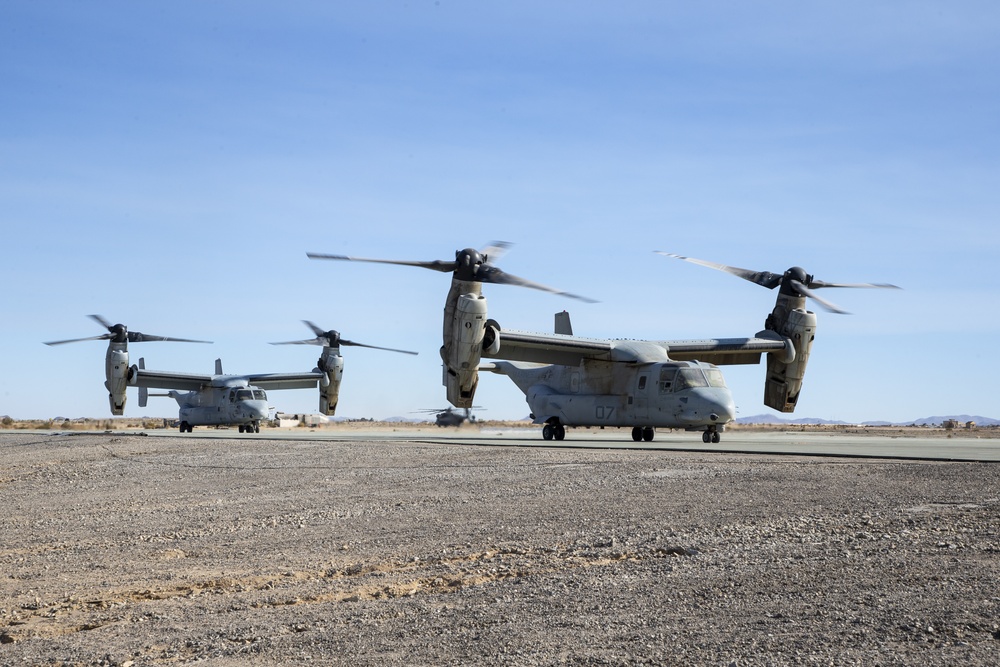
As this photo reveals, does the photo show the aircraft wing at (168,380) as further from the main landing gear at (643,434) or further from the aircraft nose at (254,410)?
the main landing gear at (643,434)

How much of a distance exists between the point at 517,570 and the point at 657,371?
2463 centimetres

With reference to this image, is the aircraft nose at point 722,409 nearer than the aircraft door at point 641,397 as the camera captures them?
Yes

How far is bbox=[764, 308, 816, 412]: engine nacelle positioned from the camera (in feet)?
120

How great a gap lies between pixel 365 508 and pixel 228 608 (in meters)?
5.99

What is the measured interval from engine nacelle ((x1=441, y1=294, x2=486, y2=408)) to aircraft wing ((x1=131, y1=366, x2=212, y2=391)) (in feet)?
91.6

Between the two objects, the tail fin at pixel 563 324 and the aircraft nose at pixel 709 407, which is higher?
the tail fin at pixel 563 324

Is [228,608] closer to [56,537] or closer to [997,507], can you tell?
[56,537]

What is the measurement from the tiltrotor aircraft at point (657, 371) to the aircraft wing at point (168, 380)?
73.3 feet

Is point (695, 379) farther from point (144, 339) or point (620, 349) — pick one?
point (144, 339)

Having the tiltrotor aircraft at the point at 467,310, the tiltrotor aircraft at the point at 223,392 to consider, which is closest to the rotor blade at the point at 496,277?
the tiltrotor aircraft at the point at 467,310

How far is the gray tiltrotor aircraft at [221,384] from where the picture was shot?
167 ft

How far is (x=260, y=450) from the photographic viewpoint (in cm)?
2638

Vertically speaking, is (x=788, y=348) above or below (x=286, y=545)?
above

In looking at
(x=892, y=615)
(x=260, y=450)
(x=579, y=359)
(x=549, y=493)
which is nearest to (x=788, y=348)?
(x=579, y=359)
